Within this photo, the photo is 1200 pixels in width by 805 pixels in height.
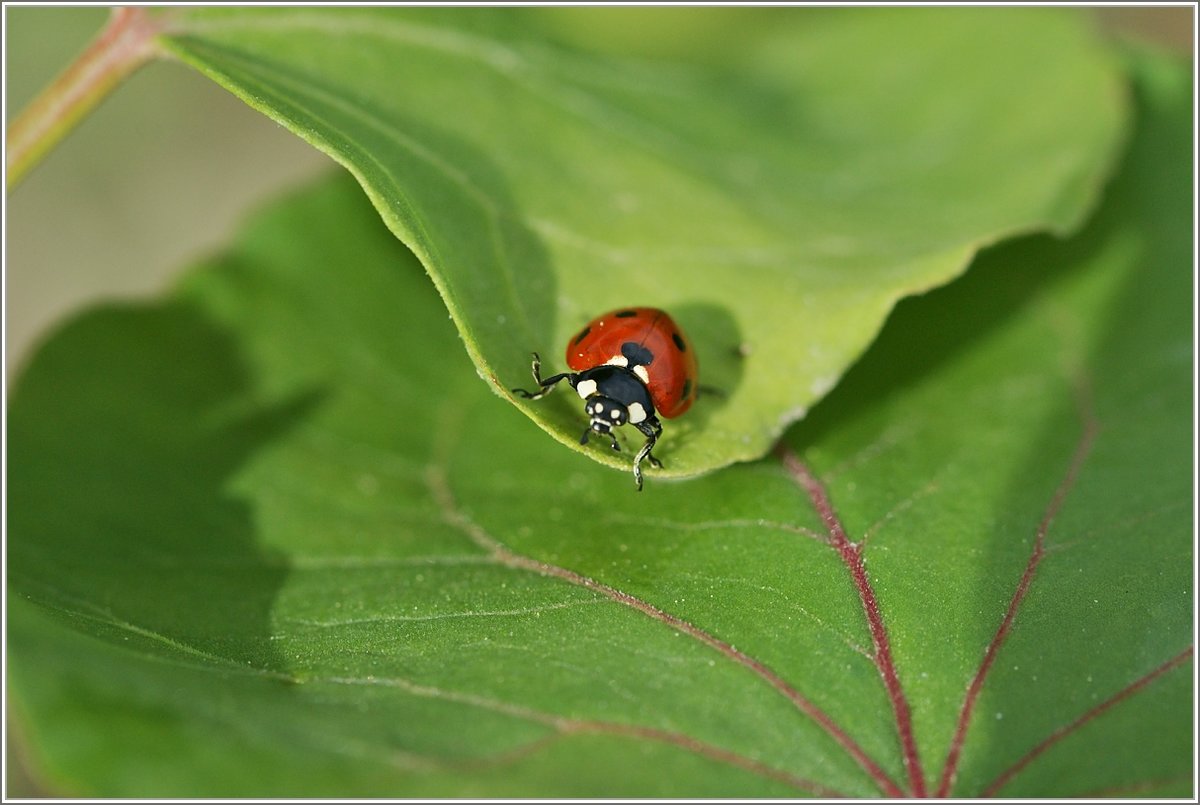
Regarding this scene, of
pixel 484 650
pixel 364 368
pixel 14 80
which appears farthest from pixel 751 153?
pixel 14 80

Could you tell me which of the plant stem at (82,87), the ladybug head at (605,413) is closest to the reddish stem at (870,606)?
the ladybug head at (605,413)

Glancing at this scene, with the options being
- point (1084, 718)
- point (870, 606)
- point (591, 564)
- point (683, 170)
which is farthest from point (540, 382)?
point (1084, 718)

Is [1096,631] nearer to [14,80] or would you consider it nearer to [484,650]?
[484,650]

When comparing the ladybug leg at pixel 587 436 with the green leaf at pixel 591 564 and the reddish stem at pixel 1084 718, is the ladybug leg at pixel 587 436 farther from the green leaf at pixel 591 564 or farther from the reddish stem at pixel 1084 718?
the reddish stem at pixel 1084 718

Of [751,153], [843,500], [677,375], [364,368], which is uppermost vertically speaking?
[751,153]

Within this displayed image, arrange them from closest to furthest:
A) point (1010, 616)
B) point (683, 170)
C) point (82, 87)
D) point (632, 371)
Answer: point (1010, 616)
point (632, 371)
point (82, 87)
point (683, 170)

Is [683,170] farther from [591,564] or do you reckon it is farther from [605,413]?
[591,564]
